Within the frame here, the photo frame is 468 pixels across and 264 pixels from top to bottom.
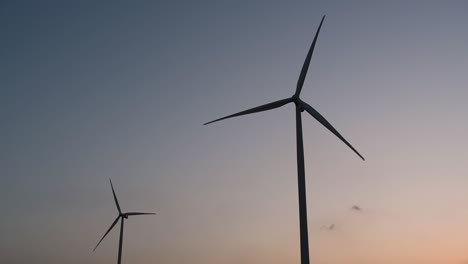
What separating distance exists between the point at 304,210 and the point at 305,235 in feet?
7.07

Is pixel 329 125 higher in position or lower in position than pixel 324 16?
lower

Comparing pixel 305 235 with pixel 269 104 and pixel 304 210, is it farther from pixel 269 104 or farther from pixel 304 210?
pixel 269 104

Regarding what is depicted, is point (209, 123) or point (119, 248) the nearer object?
point (209, 123)

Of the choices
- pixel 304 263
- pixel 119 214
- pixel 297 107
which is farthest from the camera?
pixel 119 214

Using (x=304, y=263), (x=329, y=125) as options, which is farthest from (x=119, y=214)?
(x=304, y=263)

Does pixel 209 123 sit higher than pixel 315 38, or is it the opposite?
pixel 315 38

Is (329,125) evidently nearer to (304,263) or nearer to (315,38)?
(315,38)

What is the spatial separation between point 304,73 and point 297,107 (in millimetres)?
8155

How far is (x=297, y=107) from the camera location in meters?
53.8

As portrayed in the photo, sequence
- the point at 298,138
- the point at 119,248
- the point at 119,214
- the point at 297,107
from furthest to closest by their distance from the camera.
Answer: the point at 119,214 → the point at 119,248 → the point at 297,107 → the point at 298,138

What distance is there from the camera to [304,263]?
1686 inches

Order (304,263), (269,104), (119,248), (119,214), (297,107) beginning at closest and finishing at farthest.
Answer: (304,263) < (297,107) < (269,104) < (119,248) < (119,214)

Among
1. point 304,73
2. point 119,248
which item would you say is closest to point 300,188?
point 304,73

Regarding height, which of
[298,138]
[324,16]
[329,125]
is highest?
[324,16]
